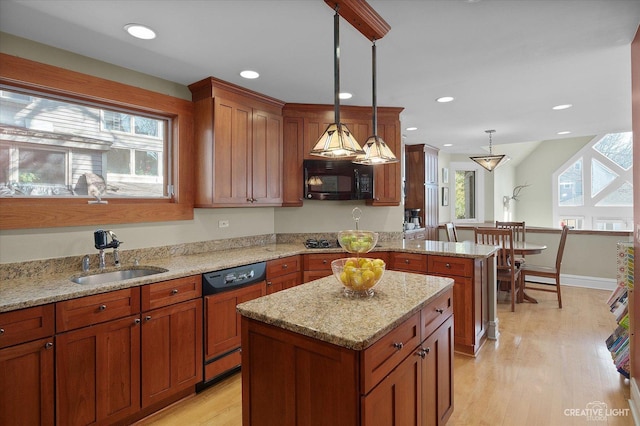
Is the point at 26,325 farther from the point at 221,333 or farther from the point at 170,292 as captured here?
the point at 221,333

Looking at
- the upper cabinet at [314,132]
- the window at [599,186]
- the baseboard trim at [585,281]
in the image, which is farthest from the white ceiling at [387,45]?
the window at [599,186]

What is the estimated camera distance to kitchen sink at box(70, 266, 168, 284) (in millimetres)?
2309

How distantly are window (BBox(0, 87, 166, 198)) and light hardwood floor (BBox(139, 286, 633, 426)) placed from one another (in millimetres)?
1741

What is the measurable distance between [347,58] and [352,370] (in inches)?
86.9

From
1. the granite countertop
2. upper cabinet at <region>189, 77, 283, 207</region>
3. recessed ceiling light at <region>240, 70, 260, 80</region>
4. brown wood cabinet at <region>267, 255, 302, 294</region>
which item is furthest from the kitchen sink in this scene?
recessed ceiling light at <region>240, 70, 260, 80</region>

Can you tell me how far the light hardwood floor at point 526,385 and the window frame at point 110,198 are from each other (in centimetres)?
148

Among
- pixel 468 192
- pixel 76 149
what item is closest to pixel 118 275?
pixel 76 149

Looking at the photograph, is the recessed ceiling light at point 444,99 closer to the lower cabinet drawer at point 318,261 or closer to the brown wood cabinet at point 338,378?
the lower cabinet drawer at point 318,261

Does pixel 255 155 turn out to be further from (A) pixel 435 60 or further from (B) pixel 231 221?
(A) pixel 435 60

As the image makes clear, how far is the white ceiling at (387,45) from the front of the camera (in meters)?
1.88

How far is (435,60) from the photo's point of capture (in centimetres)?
256

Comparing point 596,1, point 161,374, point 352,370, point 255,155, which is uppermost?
point 596,1

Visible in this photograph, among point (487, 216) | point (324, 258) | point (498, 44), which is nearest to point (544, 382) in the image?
point (324, 258)

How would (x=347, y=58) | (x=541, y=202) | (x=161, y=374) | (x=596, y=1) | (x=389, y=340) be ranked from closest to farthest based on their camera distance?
(x=389, y=340) < (x=596, y=1) < (x=161, y=374) < (x=347, y=58) < (x=541, y=202)
